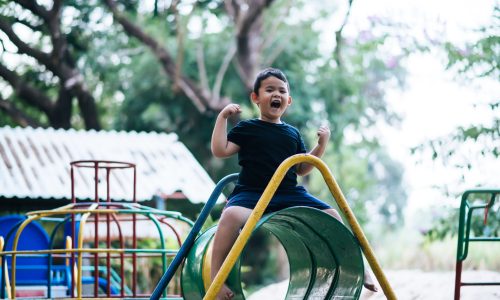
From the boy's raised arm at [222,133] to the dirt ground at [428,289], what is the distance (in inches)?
161

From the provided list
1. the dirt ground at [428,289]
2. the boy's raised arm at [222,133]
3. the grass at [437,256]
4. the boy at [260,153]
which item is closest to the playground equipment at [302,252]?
the boy at [260,153]

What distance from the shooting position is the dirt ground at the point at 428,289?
8.27 meters

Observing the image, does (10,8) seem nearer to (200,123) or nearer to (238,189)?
(200,123)

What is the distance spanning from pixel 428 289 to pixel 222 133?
5559mm

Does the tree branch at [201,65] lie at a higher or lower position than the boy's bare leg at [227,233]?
higher

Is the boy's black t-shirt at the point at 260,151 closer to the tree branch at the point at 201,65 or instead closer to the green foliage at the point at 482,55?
the green foliage at the point at 482,55

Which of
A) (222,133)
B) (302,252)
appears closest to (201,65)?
(302,252)

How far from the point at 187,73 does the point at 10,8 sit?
5.68m

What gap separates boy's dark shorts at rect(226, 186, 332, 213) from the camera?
4.48 metres

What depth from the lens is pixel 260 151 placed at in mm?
4746

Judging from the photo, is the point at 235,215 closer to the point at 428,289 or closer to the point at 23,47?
the point at 428,289

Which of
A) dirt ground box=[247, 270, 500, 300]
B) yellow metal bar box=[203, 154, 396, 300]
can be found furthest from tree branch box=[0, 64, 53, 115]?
yellow metal bar box=[203, 154, 396, 300]

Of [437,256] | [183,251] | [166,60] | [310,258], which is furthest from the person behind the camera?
[166,60]

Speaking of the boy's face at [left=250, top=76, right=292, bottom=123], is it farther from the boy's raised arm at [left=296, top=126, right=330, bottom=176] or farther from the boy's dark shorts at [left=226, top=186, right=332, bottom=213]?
the boy's dark shorts at [left=226, top=186, right=332, bottom=213]
